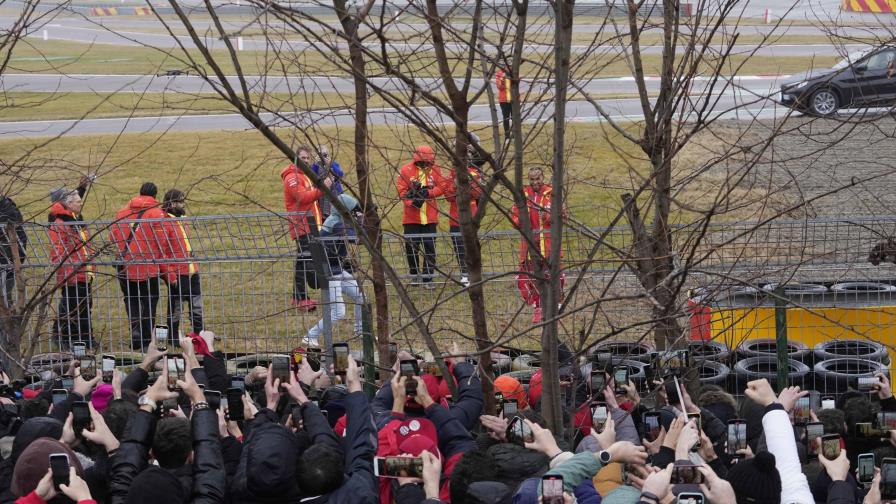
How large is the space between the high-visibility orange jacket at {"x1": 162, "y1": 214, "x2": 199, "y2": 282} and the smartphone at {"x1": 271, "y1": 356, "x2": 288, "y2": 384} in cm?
254

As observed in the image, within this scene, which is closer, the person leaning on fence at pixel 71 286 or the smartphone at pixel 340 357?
the smartphone at pixel 340 357

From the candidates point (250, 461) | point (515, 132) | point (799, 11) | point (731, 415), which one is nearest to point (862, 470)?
point (731, 415)

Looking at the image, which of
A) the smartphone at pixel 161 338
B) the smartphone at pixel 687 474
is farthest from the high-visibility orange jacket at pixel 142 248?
the smartphone at pixel 687 474

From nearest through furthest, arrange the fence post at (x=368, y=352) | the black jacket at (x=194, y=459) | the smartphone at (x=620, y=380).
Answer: the black jacket at (x=194, y=459) < the smartphone at (x=620, y=380) < the fence post at (x=368, y=352)

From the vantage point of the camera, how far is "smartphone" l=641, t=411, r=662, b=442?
19.6ft

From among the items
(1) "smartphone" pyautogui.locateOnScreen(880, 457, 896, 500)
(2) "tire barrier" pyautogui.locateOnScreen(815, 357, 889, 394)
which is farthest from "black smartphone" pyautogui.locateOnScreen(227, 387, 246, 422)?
(2) "tire barrier" pyautogui.locateOnScreen(815, 357, 889, 394)

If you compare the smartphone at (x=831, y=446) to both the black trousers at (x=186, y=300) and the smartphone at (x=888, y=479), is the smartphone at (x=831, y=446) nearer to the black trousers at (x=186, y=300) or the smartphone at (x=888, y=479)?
the smartphone at (x=888, y=479)

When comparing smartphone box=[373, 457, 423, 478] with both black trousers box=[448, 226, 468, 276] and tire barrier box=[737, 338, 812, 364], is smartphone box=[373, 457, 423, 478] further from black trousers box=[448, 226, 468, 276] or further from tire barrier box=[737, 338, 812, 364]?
tire barrier box=[737, 338, 812, 364]

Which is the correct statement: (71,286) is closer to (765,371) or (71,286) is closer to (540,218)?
(540,218)

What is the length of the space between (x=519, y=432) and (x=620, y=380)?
1518 mm

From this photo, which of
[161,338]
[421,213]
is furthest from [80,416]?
[421,213]

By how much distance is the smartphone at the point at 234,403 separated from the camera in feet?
21.2

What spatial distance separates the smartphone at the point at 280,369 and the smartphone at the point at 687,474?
2554 mm

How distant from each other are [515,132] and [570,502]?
1.78 metres
